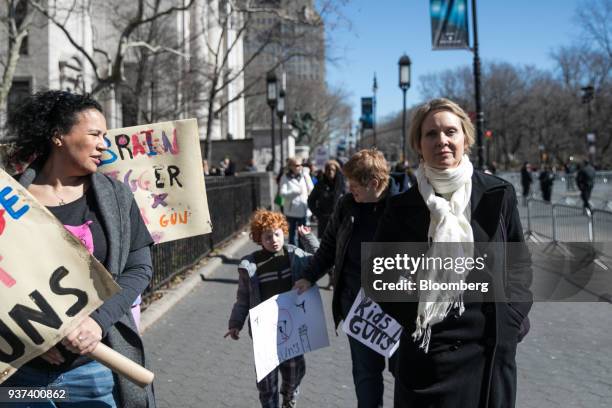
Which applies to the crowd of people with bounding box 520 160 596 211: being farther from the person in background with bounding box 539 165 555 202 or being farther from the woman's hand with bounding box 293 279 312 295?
the woman's hand with bounding box 293 279 312 295

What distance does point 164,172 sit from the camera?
4344 millimetres

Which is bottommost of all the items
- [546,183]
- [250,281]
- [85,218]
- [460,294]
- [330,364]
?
[330,364]

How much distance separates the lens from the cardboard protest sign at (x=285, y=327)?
4059 mm

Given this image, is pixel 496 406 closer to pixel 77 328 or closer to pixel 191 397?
pixel 77 328

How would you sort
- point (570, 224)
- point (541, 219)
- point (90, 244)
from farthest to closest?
point (541, 219)
point (570, 224)
point (90, 244)

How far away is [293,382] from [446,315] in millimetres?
2077

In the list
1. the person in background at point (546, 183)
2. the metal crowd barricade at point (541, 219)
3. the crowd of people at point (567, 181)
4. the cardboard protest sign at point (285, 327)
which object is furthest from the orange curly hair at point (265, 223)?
the person in background at point (546, 183)

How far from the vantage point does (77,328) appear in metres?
2.46

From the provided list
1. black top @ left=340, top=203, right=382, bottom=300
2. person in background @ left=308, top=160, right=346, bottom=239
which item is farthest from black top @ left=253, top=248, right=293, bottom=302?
person in background @ left=308, top=160, right=346, bottom=239

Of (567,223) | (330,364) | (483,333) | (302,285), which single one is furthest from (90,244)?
(567,223)

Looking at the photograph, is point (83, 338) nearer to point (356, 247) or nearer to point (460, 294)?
point (460, 294)

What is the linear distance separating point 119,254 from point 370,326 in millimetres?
1778

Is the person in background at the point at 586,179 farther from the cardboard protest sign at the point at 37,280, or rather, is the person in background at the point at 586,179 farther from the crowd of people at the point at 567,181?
the cardboard protest sign at the point at 37,280

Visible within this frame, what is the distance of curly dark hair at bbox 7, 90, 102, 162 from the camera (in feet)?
9.20
